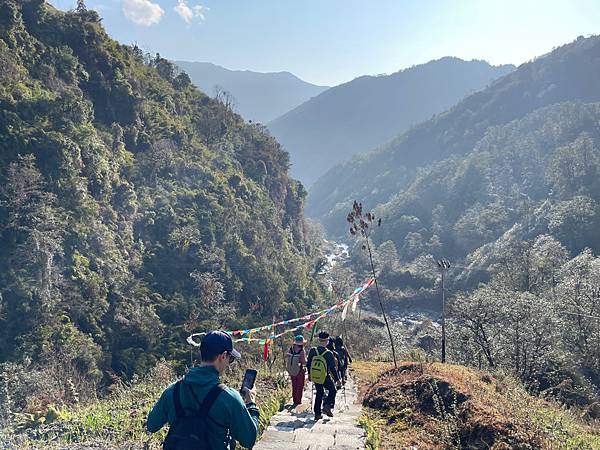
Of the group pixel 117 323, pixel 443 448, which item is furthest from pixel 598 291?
pixel 117 323

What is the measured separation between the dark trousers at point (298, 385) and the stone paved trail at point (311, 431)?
0.15m

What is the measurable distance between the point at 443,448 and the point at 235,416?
4690mm

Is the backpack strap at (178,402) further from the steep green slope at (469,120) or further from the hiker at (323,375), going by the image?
the steep green slope at (469,120)

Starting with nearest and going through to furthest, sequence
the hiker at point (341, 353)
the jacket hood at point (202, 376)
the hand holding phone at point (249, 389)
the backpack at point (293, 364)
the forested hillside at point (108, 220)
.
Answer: the jacket hood at point (202, 376)
the hand holding phone at point (249, 389)
the backpack at point (293, 364)
the hiker at point (341, 353)
the forested hillside at point (108, 220)

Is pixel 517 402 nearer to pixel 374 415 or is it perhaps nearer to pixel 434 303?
pixel 374 415

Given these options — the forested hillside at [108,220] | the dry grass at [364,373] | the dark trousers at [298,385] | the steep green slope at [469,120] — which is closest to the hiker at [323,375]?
the dark trousers at [298,385]

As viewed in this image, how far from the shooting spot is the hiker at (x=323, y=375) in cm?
796

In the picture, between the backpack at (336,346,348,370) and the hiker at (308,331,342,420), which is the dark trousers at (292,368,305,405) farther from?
the backpack at (336,346,348,370)

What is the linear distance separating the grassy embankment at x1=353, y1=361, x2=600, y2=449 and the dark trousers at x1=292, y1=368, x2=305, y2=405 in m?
1.23

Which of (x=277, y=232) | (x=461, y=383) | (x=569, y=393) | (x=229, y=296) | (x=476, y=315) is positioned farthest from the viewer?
(x=277, y=232)

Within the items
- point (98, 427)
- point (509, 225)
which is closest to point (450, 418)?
point (98, 427)

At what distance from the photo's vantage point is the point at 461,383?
28.5 ft

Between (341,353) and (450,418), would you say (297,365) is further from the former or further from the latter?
(450,418)

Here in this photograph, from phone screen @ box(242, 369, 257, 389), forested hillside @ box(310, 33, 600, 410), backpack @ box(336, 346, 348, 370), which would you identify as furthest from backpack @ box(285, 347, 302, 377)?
forested hillside @ box(310, 33, 600, 410)
